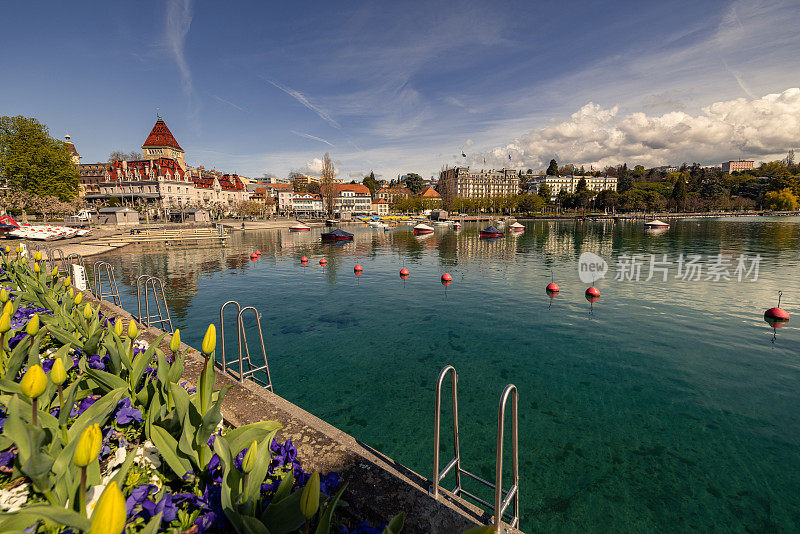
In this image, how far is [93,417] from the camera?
3.13 m

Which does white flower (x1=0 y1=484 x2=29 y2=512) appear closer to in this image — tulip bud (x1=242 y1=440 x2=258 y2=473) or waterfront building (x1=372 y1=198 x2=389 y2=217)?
tulip bud (x1=242 y1=440 x2=258 y2=473)

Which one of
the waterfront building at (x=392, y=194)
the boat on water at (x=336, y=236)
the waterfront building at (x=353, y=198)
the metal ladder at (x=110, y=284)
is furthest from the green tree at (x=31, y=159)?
the waterfront building at (x=392, y=194)

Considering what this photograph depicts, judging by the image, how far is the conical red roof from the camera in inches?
3927

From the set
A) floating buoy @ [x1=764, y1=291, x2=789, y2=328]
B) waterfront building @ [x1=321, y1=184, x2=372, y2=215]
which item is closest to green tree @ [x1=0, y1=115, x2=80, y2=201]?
floating buoy @ [x1=764, y1=291, x2=789, y2=328]

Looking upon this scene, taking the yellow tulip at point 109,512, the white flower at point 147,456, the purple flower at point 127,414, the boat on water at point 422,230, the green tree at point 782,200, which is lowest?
the boat on water at point 422,230

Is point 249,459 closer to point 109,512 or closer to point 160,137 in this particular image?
point 109,512

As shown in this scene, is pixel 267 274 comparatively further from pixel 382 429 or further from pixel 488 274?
pixel 382 429

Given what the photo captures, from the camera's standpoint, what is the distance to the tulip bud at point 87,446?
1853 millimetres

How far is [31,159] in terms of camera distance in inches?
1662

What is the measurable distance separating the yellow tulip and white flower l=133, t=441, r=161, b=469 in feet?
9.00

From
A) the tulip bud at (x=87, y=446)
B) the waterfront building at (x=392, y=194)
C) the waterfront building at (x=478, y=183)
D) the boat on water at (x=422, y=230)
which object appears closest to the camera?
the tulip bud at (x=87, y=446)

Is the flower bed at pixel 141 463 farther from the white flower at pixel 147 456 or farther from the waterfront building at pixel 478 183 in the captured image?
the waterfront building at pixel 478 183

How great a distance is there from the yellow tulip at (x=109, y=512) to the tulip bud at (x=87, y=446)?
693 mm

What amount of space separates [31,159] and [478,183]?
569 feet
